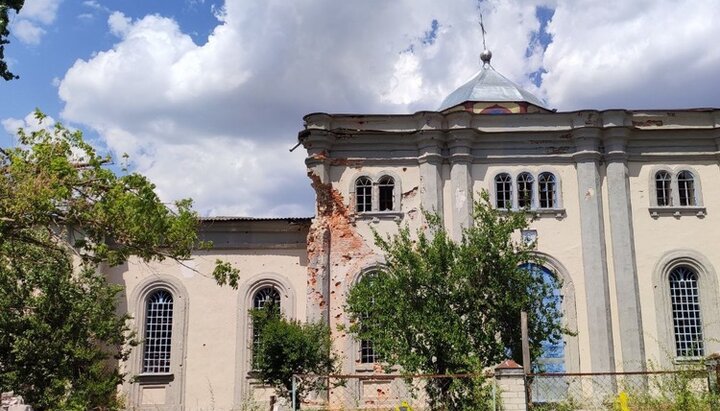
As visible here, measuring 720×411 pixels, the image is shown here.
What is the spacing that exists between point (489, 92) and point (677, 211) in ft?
29.1

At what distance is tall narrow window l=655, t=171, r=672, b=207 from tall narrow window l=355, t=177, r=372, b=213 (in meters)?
8.46

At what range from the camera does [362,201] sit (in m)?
20.8

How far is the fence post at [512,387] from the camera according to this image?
37.4 feet

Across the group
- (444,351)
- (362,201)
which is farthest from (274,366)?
(362,201)

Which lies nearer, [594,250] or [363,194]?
[594,250]

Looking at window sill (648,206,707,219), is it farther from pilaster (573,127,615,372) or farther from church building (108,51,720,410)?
pilaster (573,127,615,372)

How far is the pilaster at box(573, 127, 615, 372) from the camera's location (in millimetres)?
19281

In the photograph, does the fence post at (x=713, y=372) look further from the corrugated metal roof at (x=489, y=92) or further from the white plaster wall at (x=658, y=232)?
the corrugated metal roof at (x=489, y=92)

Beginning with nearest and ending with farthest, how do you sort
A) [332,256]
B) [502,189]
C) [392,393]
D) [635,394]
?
[635,394], [392,393], [332,256], [502,189]

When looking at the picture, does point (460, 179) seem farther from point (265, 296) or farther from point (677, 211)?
point (265, 296)

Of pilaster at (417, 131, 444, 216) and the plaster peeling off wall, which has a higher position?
pilaster at (417, 131, 444, 216)

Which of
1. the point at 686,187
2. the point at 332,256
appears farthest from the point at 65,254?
the point at 686,187

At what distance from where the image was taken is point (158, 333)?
2128 cm

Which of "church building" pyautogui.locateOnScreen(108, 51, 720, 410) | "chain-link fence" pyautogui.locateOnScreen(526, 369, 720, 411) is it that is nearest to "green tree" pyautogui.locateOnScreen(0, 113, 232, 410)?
"church building" pyautogui.locateOnScreen(108, 51, 720, 410)
